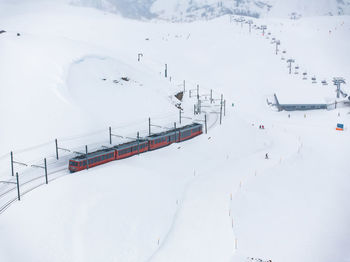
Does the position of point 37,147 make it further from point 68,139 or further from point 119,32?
point 119,32

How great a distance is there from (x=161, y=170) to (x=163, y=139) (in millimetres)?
8701

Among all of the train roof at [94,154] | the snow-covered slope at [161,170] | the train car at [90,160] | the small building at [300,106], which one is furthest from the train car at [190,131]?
the small building at [300,106]

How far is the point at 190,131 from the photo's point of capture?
68.8 m

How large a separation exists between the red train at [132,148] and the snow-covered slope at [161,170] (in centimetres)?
133

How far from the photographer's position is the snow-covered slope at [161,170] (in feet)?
121

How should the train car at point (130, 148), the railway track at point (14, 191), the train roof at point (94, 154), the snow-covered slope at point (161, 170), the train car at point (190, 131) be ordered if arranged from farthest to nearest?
the train car at point (190, 131) → the train car at point (130, 148) → the train roof at point (94, 154) → the railway track at point (14, 191) → the snow-covered slope at point (161, 170)

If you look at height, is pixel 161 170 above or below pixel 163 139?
below

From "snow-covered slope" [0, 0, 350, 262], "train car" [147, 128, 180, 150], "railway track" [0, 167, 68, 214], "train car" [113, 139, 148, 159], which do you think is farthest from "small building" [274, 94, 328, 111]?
"railway track" [0, 167, 68, 214]

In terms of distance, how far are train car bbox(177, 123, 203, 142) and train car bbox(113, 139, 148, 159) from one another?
32.8ft

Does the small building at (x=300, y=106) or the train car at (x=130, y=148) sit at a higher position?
the small building at (x=300, y=106)

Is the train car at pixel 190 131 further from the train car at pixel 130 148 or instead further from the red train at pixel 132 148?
the train car at pixel 130 148

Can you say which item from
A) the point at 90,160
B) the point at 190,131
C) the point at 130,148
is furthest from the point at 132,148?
the point at 190,131

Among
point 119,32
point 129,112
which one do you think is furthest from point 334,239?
point 119,32

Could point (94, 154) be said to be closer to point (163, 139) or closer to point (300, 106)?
point (163, 139)
